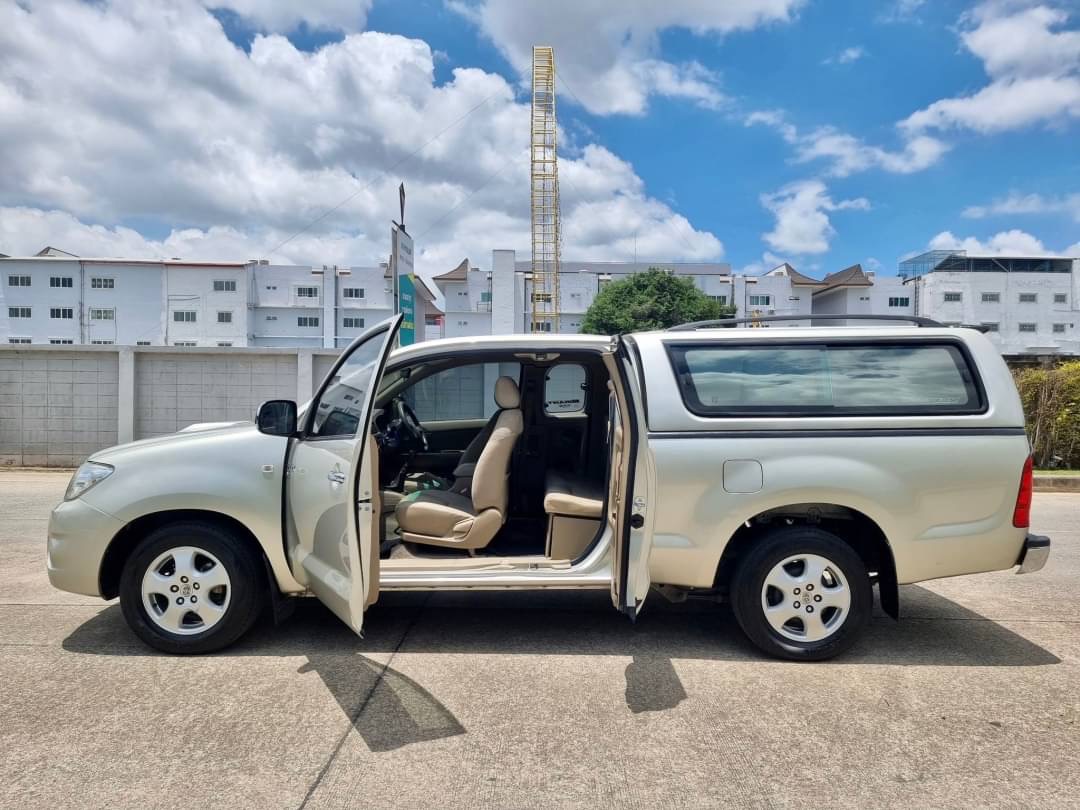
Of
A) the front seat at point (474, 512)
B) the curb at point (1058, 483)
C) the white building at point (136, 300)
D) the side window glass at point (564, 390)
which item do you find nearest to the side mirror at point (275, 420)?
the front seat at point (474, 512)

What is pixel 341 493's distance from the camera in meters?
3.78

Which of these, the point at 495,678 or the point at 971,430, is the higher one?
the point at 971,430

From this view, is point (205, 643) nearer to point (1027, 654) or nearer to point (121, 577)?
point (121, 577)

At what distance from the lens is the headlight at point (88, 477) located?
165 inches

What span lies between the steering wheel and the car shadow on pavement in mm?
1397

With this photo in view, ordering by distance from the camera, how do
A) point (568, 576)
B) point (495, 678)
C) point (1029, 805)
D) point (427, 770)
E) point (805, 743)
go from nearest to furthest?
point (1029, 805) → point (427, 770) → point (805, 743) → point (495, 678) → point (568, 576)

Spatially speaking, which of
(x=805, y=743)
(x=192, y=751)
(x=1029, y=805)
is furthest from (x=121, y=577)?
(x=1029, y=805)

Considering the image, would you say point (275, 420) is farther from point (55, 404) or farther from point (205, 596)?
point (55, 404)

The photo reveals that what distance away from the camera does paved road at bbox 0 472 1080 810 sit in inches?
115

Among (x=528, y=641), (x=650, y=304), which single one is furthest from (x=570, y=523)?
(x=650, y=304)

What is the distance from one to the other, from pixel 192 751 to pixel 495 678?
143cm

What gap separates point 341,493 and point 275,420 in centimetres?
70

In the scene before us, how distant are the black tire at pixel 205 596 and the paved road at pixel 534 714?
0.37 ft

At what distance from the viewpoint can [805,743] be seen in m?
3.28
